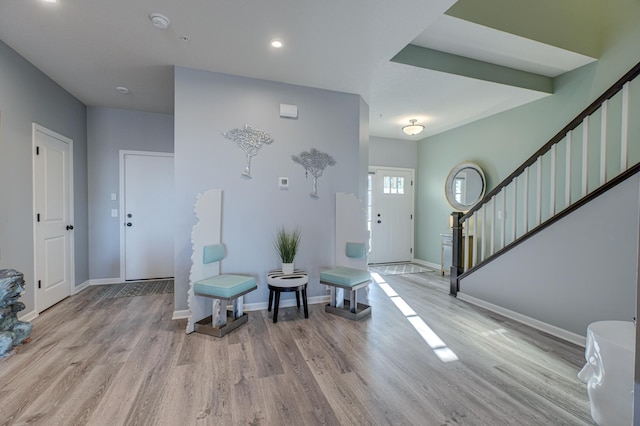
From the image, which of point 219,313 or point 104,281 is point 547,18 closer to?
point 219,313

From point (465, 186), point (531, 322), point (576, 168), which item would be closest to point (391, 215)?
point (465, 186)

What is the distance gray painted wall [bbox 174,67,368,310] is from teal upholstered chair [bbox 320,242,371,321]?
0.35 meters

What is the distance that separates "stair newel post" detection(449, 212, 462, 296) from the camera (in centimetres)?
383

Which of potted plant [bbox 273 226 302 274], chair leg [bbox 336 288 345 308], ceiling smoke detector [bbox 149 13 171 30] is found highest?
ceiling smoke detector [bbox 149 13 171 30]

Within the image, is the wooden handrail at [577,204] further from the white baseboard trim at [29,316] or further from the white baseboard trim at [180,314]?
the white baseboard trim at [29,316]

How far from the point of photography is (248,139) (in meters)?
3.19

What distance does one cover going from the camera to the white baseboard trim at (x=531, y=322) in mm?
2497

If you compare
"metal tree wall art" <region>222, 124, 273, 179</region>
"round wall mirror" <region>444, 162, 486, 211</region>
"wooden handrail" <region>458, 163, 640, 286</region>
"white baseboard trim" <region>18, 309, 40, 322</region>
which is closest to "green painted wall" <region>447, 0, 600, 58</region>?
"wooden handrail" <region>458, 163, 640, 286</region>

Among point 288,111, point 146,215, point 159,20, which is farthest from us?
point 146,215

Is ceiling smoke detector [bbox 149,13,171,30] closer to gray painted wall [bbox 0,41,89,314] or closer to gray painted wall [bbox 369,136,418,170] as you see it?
gray painted wall [bbox 0,41,89,314]

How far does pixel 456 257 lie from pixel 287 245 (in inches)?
94.8

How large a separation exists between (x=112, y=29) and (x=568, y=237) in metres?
4.41

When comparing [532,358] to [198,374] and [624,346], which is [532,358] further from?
[198,374]

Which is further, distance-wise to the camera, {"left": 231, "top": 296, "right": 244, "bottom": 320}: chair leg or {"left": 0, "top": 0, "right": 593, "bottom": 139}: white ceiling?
{"left": 231, "top": 296, "right": 244, "bottom": 320}: chair leg
